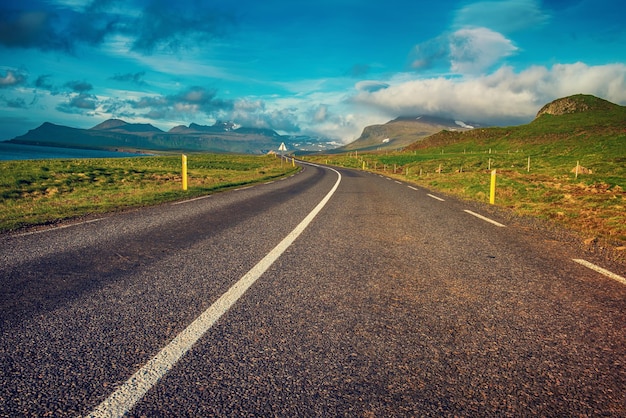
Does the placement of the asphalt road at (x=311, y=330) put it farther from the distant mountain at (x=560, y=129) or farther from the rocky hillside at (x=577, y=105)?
the rocky hillside at (x=577, y=105)

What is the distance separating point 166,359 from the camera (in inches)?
98.4

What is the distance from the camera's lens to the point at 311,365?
247cm

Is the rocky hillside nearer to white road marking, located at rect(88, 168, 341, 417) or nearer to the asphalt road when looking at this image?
the asphalt road

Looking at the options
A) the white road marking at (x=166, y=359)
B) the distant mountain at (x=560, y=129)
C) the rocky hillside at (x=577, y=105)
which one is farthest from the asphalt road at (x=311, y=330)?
the rocky hillside at (x=577, y=105)

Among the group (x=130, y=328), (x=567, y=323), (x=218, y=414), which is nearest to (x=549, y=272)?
(x=567, y=323)

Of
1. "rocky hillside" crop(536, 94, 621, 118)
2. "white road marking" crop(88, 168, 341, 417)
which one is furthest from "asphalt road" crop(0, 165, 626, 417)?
"rocky hillside" crop(536, 94, 621, 118)

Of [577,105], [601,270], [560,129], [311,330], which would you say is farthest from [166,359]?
[577,105]

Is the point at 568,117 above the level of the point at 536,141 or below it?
above

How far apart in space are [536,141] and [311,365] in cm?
10907

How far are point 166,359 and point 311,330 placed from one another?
1048mm

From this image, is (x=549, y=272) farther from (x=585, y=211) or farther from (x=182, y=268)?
(x=585, y=211)

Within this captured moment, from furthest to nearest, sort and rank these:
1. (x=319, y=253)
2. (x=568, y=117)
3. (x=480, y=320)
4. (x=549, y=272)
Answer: (x=568, y=117) → (x=319, y=253) → (x=549, y=272) → (x=480, y=320)

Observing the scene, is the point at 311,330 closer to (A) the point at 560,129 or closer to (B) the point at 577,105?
(A) the point at 560,129

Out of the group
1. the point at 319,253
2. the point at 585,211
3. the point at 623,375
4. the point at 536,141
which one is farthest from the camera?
the point at 536,141
